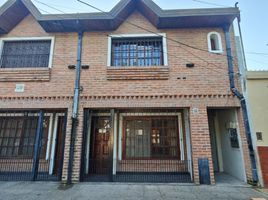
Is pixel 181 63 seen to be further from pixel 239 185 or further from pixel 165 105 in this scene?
pixel 239 185

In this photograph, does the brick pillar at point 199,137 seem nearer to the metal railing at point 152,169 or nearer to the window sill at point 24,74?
the metal railing at point 152,169

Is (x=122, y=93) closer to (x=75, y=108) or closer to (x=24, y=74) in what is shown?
(x=75, y=108)

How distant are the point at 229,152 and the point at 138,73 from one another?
4.83 meters

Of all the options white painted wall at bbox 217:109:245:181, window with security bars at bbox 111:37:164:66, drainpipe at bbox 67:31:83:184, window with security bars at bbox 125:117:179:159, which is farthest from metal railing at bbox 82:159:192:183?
window with security bars at bbox 111:37:164:66

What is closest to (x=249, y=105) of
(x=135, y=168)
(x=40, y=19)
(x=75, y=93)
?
(x=135, y=168)

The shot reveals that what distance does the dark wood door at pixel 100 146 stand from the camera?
22.7 feet

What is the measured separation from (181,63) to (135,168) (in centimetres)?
450

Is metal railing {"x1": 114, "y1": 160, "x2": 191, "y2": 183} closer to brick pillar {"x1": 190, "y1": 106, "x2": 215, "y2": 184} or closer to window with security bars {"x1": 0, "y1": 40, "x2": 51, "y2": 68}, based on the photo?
brick pillar {"x1": 190, "y1": 106, "x2": 215, "y2": 184}

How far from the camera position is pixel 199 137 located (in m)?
5.73

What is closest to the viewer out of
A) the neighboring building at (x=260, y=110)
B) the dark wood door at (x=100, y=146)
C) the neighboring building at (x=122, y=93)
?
the neighboring building at (x=260, y=110)

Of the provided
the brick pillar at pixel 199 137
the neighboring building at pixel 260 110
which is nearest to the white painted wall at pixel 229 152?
the neighboring building at pixel 260 110

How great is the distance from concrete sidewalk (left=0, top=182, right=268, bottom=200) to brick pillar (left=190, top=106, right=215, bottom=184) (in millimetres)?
646

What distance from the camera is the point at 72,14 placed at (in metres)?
6.27

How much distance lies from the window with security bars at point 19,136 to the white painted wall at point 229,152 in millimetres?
7549
